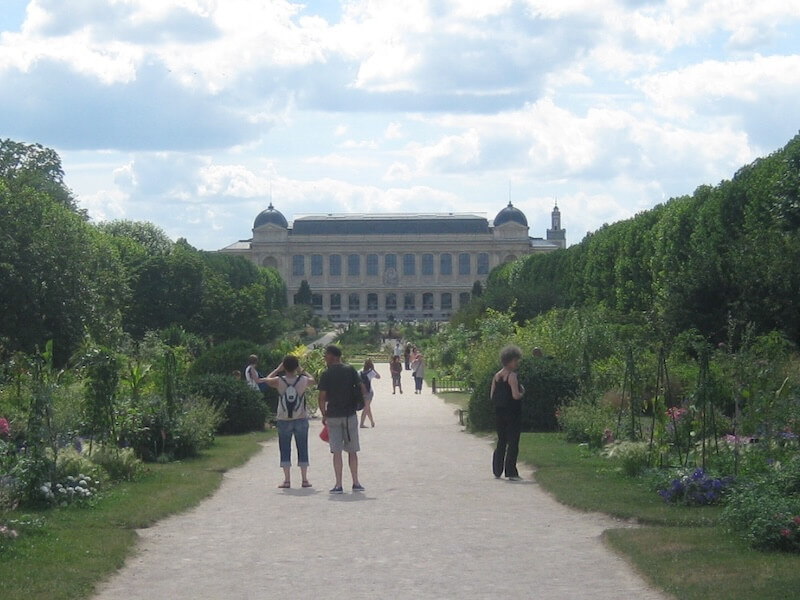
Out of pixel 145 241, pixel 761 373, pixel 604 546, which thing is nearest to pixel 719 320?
pixel 761 373

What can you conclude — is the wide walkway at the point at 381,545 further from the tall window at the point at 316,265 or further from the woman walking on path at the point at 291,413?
the tall window at the point at 316,265

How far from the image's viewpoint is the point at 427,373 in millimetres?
54375

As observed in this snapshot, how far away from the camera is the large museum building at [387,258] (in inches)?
6063

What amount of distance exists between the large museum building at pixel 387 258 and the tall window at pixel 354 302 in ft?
0.38

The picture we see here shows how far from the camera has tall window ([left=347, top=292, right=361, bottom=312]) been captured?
515ft

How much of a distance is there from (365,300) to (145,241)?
286ft

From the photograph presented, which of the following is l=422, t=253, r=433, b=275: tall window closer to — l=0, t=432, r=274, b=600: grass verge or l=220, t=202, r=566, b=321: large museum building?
l=220, t=202, r=566, b=321: large museum building

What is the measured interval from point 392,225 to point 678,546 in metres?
149

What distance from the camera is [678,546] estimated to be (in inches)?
377

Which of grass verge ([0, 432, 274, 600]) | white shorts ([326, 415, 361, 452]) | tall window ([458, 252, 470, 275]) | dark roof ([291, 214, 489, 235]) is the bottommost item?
grass verge ([0, 432, 274, 600])

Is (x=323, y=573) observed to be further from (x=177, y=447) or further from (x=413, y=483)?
(x=177, y=447)

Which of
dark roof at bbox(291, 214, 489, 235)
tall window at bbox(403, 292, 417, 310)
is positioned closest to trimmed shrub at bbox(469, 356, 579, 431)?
dark roof at bbox(291, 214, 489, 235)

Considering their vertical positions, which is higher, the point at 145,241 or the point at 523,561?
the point at 145,241

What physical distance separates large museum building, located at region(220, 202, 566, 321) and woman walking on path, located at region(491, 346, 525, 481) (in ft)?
453
